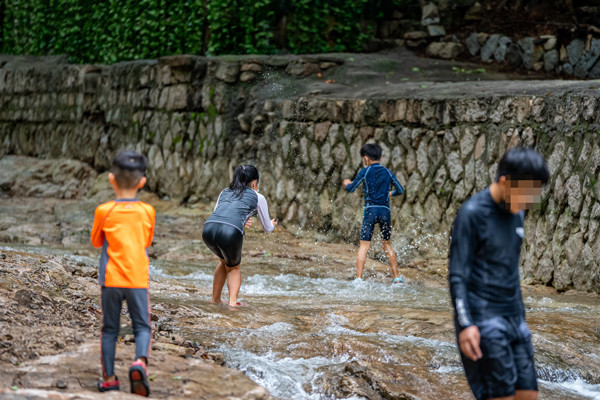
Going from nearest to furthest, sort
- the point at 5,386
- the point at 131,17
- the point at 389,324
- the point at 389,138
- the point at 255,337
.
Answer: the point at 5,386
the point at 255,337
the point at 389,324
the point at 389,138
the point at 131,17

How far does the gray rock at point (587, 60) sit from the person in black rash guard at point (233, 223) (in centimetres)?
772

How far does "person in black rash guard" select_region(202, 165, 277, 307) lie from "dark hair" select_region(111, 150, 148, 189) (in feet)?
8.13

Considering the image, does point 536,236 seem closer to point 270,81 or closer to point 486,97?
point 486,97

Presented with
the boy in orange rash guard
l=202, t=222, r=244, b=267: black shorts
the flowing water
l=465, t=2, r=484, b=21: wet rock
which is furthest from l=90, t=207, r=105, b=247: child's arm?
l=465, t=2, r=484, b=21: wet rock

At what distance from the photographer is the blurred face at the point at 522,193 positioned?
3.35 meters

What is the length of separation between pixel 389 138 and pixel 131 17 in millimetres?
7771

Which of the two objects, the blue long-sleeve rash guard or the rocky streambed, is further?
the blue long-sleeve rash guard

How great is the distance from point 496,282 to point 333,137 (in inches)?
297

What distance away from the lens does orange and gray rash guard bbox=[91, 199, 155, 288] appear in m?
4.07

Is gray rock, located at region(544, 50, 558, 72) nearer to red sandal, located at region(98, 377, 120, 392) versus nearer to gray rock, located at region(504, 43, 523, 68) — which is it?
gray rock, located at region(504, 43, 523, 68)

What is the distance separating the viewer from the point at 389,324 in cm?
626

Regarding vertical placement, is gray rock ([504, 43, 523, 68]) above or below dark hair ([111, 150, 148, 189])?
above

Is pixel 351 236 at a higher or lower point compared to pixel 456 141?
lower

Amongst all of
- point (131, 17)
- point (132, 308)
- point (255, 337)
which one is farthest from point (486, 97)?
point (131, 17)
